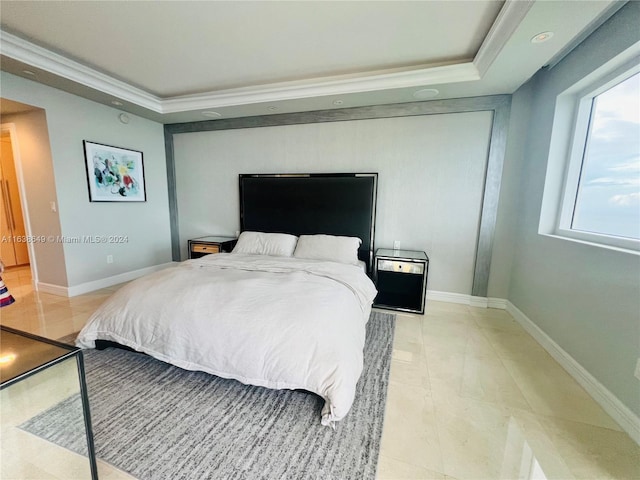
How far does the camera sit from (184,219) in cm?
436

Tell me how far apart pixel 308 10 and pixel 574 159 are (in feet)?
8.29

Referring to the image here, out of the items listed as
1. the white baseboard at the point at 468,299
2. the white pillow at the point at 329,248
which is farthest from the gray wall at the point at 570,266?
the white pillow at the point at 329,248

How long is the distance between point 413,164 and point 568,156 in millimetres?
1384

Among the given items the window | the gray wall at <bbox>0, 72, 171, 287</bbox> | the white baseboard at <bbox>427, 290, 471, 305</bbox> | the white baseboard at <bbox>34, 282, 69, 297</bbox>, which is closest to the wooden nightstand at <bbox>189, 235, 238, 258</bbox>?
the gray wall at <bbox>0, 72, 171, 287</bbox>

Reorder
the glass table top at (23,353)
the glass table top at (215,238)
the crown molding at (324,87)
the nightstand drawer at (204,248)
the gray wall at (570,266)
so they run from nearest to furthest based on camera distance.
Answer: the glass table top at (23,353) → the gray wall at (570,266) → the crown molding at (324,87) → the nightstand drawer at (204,248) → the glass table top at (215,238)

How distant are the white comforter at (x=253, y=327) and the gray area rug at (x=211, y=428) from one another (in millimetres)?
163

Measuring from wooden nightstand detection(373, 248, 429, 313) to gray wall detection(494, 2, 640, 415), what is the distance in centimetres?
98

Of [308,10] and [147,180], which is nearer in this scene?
[308,10]

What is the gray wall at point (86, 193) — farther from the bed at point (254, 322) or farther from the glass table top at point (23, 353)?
the glass table top at point (23, 353)

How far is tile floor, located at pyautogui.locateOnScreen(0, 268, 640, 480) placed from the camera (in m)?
1.22

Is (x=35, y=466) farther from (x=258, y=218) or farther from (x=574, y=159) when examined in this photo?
(x=574, y=159)

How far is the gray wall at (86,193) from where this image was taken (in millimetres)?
2938

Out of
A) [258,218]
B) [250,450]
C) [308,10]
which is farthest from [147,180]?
[250,450]

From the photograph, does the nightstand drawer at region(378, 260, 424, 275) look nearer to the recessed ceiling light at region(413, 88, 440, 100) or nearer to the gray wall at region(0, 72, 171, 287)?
the recessed ceiling light at region(413, 88, 440, 100)
